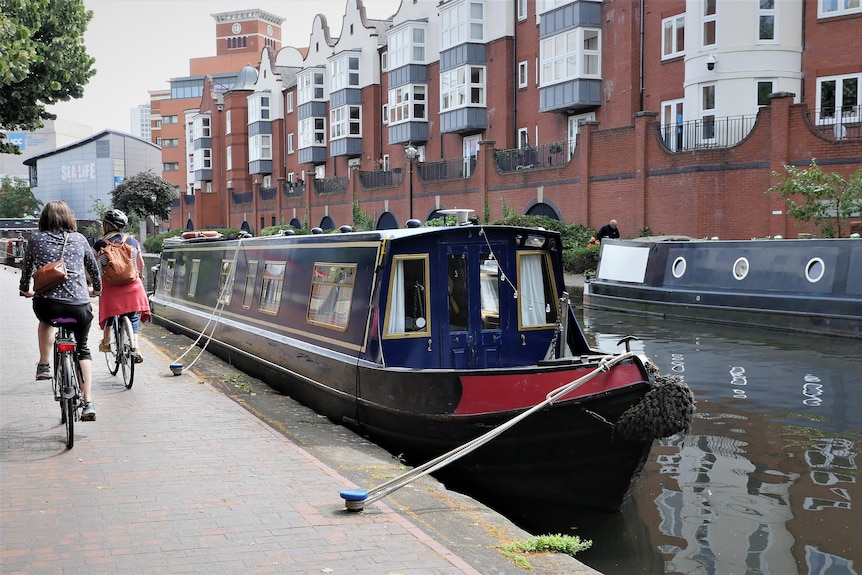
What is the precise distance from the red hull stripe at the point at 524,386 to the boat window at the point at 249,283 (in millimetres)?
5976

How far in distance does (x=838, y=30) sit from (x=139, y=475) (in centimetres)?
2491

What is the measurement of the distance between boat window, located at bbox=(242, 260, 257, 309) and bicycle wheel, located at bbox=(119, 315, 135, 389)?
121 inches

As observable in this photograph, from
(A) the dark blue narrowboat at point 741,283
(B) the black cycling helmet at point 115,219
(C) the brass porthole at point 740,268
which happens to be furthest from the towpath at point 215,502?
(C) the brass porthole at point 740,268

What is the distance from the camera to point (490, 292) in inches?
329

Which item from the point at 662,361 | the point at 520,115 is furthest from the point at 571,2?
the point at 662,361

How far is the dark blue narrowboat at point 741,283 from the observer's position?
16.5 metres

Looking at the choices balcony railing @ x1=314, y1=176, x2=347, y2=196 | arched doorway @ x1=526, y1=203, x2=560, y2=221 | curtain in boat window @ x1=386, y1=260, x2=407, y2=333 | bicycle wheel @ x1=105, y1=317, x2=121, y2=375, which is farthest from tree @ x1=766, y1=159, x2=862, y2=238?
balcony railing @ x1=314, y1=176, x2=347, y2=196

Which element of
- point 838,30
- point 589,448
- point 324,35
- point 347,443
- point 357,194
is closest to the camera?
point 589,448

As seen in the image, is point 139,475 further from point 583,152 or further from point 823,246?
point 583,152

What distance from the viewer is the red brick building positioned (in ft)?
80.4

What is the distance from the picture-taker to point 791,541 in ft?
21.0

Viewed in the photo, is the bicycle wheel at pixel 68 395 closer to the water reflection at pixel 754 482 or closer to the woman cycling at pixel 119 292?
the woman cycling at pixel 119 292

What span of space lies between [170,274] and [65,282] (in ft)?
38.1

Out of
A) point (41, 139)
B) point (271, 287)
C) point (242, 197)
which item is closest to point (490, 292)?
point (271, 287)
